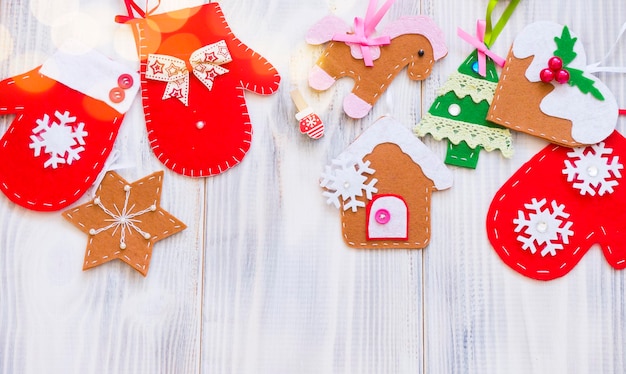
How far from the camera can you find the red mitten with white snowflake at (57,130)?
0.98 m

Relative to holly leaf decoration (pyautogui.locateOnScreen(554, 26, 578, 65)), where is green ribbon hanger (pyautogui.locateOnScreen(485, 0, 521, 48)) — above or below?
above

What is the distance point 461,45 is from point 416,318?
47 centimetres

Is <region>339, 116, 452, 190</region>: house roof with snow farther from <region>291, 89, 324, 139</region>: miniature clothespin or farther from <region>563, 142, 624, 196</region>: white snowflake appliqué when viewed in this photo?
<region>563, 142, 624, 196</region>: white snowflake appliqué

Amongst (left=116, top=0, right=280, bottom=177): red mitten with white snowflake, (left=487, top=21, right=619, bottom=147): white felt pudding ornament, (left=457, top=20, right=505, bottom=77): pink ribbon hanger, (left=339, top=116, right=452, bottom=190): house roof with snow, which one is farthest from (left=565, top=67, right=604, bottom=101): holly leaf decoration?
(left=116, top=0, right=280, bottom=177): red mitten with white snowflake

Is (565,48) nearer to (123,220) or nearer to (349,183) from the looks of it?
(349,183)

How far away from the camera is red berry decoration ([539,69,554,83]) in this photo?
97 cm

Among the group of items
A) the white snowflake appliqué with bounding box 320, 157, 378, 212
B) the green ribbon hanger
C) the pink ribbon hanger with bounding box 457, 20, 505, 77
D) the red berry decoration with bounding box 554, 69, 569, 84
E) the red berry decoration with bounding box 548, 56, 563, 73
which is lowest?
the white snowflake appliqué with bounding box 320, 157, 378, 212

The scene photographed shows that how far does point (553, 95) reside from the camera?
0.98m

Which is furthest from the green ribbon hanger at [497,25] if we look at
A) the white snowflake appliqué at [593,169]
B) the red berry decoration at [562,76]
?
the white snowflake appliqué at [593,169]

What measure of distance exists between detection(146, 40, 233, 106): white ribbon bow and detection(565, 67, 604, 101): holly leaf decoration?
570 mm

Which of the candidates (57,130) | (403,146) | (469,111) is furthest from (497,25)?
(57,130)

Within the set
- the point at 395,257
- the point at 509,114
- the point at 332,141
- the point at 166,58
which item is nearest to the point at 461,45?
the point at 509,114

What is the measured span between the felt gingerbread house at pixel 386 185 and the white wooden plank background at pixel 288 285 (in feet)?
0.07

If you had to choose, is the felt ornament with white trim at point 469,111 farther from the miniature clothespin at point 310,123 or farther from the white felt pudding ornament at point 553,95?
the miniature clothespin at point 310,123
